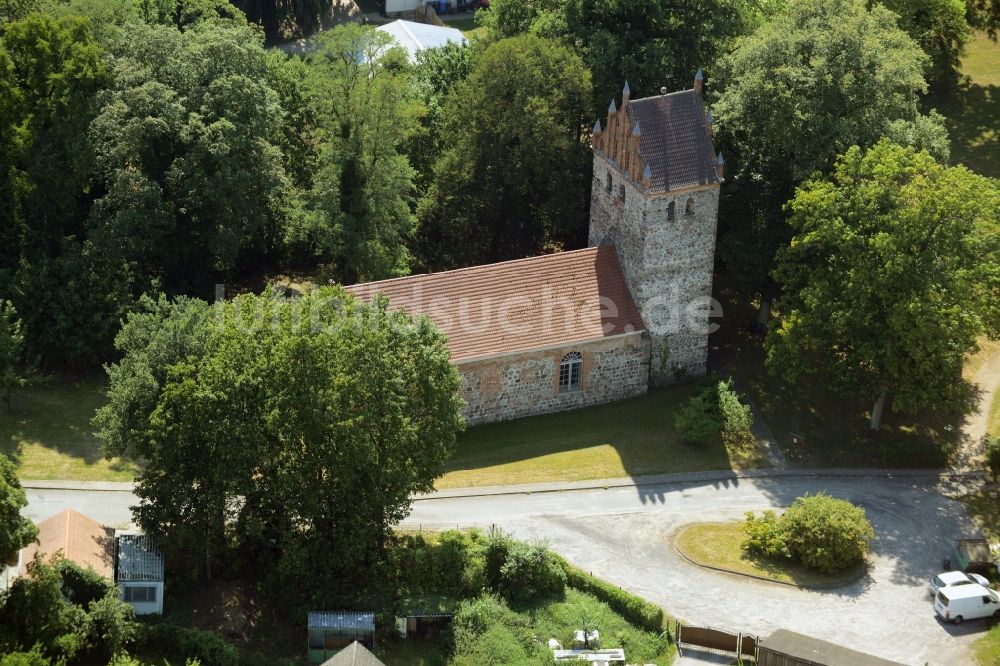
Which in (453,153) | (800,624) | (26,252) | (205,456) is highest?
(453,153)

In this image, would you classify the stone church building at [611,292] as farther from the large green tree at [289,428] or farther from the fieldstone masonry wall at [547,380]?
the large green tree at [289,428]

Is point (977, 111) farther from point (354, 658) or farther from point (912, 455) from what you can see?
point (354, 658)

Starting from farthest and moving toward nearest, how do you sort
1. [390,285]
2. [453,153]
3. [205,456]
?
[453,153] → [390,285] → [205,456]

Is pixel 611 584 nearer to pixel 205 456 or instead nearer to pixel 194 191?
pixel 205 456

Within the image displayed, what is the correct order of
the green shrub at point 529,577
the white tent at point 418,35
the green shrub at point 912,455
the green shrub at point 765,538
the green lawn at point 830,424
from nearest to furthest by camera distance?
the green shrub at point 529,577
the green shrub at point 765,538
the green shrub at point 912,455
the green lawn at point 830,424
the white tent at point 418,35

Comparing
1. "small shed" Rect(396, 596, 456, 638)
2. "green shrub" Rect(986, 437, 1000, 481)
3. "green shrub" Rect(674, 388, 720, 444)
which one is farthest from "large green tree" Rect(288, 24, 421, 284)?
"green shrub" Rect(986, 437, 1000, 481)

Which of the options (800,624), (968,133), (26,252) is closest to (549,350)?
(800,624)

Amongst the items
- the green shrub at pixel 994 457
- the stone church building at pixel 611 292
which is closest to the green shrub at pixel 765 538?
the stone church building at pixel 611 292
